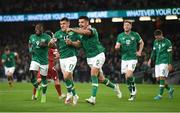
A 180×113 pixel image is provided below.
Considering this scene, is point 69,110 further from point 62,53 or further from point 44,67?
point 44,67

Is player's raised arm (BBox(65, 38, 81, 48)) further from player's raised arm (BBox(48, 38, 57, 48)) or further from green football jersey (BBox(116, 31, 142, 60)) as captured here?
green football jersey (BBox(116, 31, 142, 60))

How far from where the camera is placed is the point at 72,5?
43.4m

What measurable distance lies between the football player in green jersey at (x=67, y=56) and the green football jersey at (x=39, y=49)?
131 centimetres

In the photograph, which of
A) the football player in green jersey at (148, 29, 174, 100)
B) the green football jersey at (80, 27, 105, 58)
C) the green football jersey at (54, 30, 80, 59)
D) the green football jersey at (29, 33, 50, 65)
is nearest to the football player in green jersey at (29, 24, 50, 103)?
the green football jersey at (29, 33, 50, 65)

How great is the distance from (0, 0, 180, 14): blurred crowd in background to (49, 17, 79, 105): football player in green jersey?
23712 mm

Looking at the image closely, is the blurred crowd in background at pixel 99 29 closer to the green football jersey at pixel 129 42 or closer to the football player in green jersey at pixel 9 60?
the football player in green jersey at pixel 9 60

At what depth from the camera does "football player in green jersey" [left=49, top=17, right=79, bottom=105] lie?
14.9m

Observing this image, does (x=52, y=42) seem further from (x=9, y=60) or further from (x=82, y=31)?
(x=9, y=60)

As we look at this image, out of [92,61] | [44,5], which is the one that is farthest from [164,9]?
[92,61]

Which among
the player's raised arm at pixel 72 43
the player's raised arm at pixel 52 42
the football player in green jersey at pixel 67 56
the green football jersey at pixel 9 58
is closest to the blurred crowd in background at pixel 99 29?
the green football jersey at pixel 9 58

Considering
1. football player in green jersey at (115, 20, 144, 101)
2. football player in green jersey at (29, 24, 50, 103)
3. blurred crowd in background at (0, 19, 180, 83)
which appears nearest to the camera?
football player in green jersey at (29, 24, 50, 103)

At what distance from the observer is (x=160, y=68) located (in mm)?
17641

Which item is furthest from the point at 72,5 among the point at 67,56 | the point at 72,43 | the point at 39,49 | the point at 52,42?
the point at 72,43

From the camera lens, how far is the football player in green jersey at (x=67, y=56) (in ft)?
48.8
